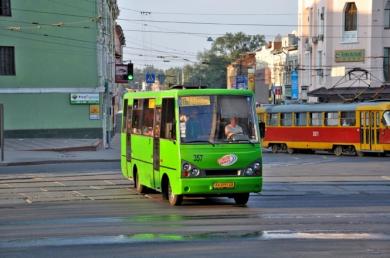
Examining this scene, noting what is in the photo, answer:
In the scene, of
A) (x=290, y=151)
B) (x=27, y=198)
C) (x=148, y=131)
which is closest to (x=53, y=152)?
(x=290, y=151)

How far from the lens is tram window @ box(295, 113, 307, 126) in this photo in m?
40.7

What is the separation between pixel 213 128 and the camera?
47.1 ft

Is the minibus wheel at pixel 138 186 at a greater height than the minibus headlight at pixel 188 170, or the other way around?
the minibus headlight at pixel 188 170

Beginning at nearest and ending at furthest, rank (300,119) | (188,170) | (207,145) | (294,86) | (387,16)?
(188,170)
(207,145)
(300,119)
(387,16)
(294,86)

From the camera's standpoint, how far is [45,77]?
4478 cm

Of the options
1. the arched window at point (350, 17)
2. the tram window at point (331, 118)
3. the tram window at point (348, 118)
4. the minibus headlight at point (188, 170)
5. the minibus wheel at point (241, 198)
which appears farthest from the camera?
the arched window at point (350, 17)

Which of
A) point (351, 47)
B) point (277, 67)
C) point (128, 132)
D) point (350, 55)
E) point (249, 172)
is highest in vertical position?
point (351, 47)

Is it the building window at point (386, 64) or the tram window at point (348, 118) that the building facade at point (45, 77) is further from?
the building window at point (386, 64)

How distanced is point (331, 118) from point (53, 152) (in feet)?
49.3

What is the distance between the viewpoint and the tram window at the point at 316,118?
39.5m

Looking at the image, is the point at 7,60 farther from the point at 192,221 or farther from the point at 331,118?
the point at 192,221

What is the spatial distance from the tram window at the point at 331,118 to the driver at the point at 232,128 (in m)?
24.5

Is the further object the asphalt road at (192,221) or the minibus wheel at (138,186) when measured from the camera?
the minibus wheel at (138,186)

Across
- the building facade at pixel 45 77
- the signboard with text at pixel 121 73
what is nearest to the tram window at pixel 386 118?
the signboard with text at pixel 121 73
